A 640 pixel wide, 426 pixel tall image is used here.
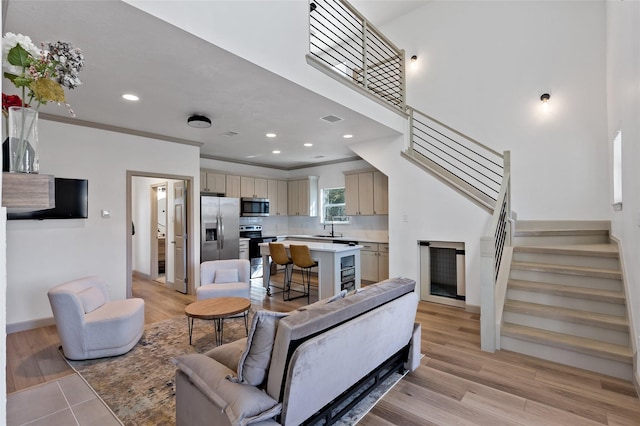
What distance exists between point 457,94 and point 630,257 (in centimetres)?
373

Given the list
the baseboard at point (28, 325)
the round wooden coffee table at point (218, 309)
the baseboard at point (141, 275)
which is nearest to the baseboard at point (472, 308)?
the round wooden coffee table at point (218, 309)

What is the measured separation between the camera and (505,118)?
4.92 metres

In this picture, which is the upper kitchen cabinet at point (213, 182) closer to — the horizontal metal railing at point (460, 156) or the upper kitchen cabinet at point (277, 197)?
the upper kitchen cabinet at point (277, 197)

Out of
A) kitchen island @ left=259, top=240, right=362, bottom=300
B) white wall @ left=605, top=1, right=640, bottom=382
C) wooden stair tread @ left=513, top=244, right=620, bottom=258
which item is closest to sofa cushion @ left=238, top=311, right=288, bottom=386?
white wall @ left=605, top=1, right=640, bottom=382

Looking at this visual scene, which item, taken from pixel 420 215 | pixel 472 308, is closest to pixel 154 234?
pixel 420 215

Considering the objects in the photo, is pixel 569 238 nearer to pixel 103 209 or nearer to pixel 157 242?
pixel 103 209

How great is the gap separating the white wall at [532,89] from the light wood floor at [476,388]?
108 inches

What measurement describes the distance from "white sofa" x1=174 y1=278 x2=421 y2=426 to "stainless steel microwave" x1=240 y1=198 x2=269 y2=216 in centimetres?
526

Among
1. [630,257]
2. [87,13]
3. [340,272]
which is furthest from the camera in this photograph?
[340,272]

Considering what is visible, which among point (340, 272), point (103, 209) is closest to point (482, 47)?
point (340, 272)

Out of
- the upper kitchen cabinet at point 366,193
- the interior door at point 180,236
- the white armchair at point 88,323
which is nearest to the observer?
the white armchair at point 88,323

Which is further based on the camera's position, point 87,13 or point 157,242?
point 157,242

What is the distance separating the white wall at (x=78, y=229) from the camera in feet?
12.2

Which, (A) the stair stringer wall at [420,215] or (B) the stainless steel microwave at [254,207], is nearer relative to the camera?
(A) the stair stringer wall at [420,215]
